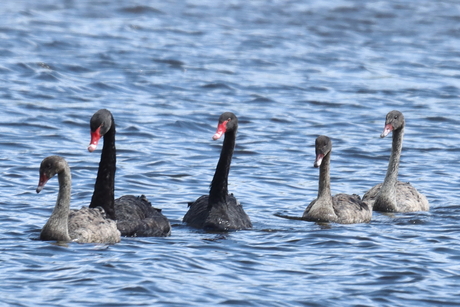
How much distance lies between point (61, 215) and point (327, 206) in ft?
11.7

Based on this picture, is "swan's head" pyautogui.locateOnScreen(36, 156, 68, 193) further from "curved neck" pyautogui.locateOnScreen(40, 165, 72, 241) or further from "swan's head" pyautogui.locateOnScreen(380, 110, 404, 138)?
"swan's head" pyautogui.locateOnScreen(380, 110, 404, 138)

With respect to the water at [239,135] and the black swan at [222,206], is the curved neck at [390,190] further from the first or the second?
the black swan at [222,206]

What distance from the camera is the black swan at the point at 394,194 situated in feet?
41.2

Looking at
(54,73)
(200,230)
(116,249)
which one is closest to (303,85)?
(54,73)

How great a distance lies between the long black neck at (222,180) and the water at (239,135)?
0.48 metres

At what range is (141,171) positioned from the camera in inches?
553

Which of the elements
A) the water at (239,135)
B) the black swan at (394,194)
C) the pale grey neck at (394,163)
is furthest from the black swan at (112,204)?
the pale grey neck at (394,163)

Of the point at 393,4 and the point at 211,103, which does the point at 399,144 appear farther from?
the point at 393,4

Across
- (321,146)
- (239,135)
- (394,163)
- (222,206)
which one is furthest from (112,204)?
(239,135)

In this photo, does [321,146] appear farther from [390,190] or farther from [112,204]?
[112,204]

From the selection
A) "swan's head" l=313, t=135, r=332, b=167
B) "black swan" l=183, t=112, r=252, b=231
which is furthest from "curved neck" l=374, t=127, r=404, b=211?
"black swan" l=183, t=112, r=252, b=231

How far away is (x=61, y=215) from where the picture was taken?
9.44m

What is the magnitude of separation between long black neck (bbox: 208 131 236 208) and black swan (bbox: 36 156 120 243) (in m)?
1.59

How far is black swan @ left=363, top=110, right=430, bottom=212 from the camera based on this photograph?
12547 mm
